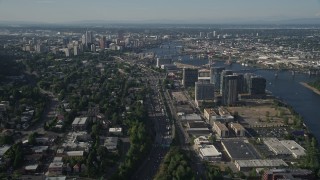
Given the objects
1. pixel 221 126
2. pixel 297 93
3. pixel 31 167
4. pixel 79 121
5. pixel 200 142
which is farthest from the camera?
pixel 297 93

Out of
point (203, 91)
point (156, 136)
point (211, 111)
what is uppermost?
point (203, 91)

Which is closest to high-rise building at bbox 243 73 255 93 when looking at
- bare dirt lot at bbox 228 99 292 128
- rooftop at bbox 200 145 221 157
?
bare dirt lot at bbox 228 99 292 128

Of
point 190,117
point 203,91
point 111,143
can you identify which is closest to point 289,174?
point 111,143

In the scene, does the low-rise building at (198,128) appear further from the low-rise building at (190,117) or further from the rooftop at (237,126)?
the rooftop at (237,126)

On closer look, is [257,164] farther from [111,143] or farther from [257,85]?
[257,85]

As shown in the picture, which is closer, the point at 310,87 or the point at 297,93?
the point at 297,93

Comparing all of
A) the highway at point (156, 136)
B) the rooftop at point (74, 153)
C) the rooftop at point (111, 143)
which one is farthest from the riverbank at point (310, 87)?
the rooftop at point (74, 153)
